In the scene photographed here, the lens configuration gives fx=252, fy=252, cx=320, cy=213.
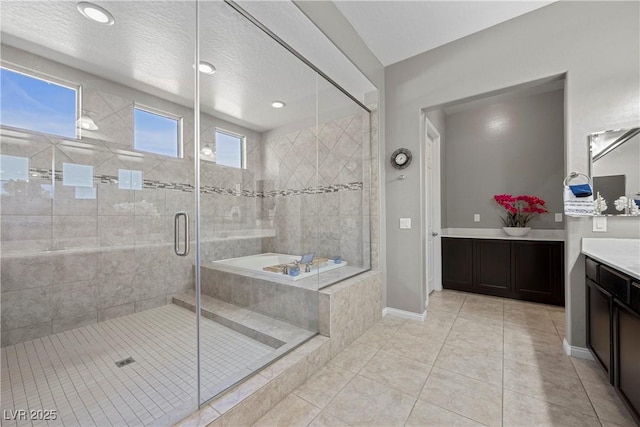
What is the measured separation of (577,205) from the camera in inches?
79.0


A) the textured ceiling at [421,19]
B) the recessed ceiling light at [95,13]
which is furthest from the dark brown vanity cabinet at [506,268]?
the recessed ceiling light at [95,13]

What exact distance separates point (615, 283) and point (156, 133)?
3.66m

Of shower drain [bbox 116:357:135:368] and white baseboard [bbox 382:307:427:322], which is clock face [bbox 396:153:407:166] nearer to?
white baseboard [bbox 382:307:427:322]

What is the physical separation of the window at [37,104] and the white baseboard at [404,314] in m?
3.70

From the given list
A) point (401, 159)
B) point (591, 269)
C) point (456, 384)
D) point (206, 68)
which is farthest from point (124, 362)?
point (591, 269)

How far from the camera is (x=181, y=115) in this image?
2104 mm

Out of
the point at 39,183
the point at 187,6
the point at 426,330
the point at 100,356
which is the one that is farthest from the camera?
the point at 426,330

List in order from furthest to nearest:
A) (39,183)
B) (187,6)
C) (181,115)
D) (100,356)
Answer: (39,183) < (181,115) < (100,356) < (187,6)

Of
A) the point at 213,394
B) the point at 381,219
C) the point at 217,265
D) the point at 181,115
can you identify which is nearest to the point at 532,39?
the point at 381,219

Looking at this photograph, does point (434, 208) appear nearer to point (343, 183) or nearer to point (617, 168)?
point (343, 183)

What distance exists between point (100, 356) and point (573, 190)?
395 centimetres

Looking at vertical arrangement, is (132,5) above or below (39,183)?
above

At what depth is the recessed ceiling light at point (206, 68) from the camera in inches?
68.5

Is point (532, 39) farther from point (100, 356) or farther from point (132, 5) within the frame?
point (100, 356)
